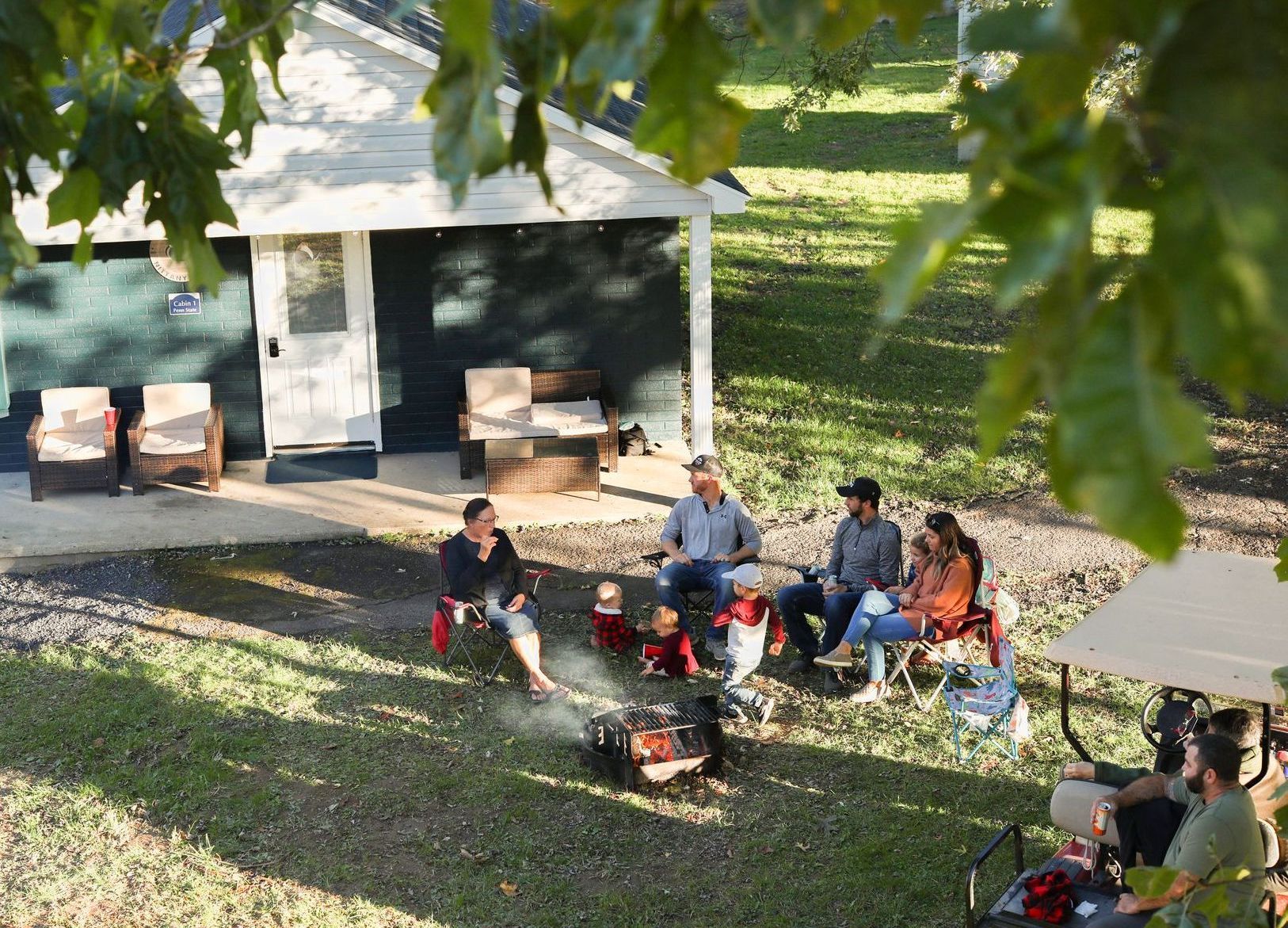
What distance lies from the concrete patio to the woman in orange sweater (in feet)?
10.7

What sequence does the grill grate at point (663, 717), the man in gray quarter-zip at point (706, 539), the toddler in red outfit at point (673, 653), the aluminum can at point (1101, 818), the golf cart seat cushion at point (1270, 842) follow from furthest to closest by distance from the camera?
the man in gray quarter-zip at point (706, 539) < the toddler in red outfit at point (673, 653) < the grill grate at point (663, 717) < the aluminum can at point (1101, 818) < the golf cart seat cushion at point (1270, 842)

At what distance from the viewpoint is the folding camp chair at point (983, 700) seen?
22.9 feet

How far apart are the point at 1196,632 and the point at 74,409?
9.32m

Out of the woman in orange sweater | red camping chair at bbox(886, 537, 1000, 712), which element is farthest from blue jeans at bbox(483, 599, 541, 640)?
red camping chair at bbox(886, 537, 1000, 712)

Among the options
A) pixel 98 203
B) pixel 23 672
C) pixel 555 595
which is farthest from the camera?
pixel 555 595

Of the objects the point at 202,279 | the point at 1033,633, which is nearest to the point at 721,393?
the point at 1033,633

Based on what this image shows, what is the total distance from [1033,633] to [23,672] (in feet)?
20.9

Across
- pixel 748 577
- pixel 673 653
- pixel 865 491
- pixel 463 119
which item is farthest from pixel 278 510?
pixel 463 119

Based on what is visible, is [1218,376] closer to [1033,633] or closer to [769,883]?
[769,883]

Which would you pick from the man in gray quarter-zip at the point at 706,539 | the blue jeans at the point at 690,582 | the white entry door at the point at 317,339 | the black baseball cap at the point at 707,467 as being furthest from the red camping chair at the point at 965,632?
the white entry door at the point at 317,339

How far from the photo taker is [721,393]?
13.5 meters

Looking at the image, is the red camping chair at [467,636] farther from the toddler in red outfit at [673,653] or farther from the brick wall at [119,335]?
the brick wall at [119,335]

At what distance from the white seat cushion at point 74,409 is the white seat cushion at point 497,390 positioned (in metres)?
3.16

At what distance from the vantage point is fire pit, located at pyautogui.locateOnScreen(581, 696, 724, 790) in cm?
681
